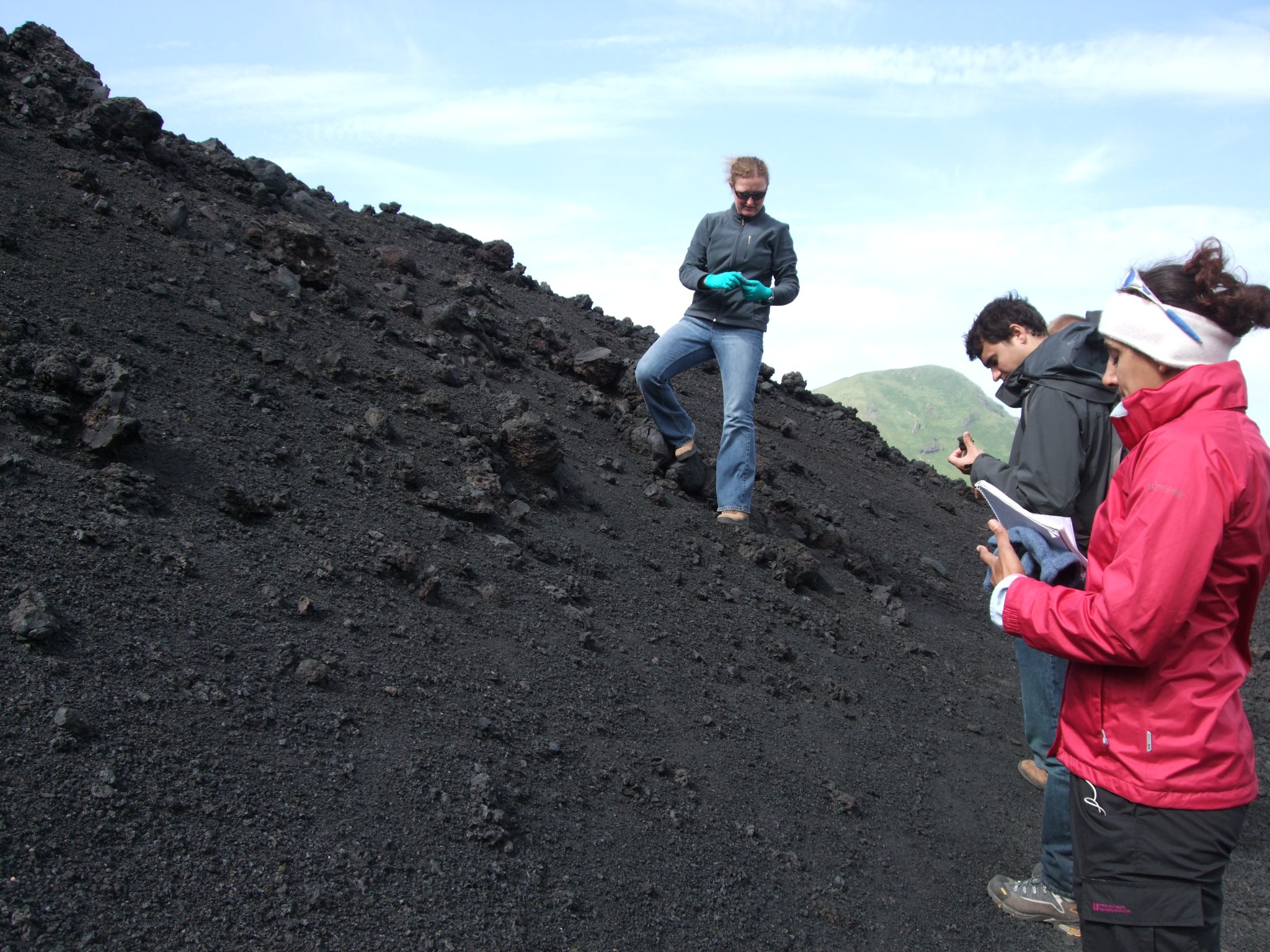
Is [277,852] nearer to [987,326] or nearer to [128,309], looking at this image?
[987,326]

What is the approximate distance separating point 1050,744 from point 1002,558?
1.28 m

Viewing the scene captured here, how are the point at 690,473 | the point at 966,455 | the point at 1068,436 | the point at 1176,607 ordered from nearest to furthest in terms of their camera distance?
the point at 1176,607 < the point at 1068,436 < the point at 966,455 < the point at 690,473

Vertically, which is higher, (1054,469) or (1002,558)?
(1054,469)

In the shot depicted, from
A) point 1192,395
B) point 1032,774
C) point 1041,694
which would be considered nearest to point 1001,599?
point 1192,395

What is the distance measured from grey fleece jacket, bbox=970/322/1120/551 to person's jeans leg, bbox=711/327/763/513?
2.86 metres

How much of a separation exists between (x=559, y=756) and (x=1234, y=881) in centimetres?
306

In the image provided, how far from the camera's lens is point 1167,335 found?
2.12 metres

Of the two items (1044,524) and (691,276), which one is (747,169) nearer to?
(691,276)

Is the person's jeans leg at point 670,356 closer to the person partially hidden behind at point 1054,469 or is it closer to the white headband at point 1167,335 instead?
the person partially hidden behind at point 1054,469

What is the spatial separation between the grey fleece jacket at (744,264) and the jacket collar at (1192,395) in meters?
4.13

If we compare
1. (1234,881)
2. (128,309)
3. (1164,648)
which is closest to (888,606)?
(1234,881)

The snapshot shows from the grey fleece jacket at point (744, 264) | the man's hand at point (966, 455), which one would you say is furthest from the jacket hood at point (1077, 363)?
the grey fleece jacket at point (744, 264)

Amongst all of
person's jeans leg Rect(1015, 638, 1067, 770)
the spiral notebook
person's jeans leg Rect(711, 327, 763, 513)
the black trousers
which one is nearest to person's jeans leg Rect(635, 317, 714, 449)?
person's jeans leg Rect(711, 327, 763, 513)

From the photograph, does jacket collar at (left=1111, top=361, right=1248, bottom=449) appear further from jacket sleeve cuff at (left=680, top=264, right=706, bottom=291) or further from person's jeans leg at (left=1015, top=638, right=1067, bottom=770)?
jacket sleeve cuff at (left=680, top=264, right=706, bottom=291)
